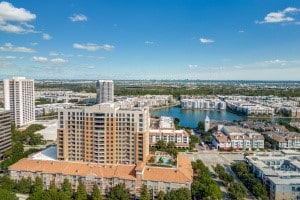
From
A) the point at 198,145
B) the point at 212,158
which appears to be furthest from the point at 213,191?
the point at 198,145

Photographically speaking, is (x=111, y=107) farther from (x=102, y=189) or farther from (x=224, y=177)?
(x=224, y=177)

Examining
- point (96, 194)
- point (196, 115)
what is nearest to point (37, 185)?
point (96, 194)

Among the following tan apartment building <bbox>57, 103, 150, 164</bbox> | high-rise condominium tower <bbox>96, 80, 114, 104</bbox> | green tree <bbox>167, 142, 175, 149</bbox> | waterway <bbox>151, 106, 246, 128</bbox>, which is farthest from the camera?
high-rise condominium tower <bbox>96, 80, 114, 104</bbox>

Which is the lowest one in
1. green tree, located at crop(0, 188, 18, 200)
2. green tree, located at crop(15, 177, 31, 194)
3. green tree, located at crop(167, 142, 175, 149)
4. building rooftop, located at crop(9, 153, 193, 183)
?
green tree, located at crop(15, 177, 31, 194)

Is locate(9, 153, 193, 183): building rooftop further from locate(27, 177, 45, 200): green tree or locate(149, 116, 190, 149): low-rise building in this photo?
locate(149, 116, 190, 149): low-rise building

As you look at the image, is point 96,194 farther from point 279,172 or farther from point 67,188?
point 279,172

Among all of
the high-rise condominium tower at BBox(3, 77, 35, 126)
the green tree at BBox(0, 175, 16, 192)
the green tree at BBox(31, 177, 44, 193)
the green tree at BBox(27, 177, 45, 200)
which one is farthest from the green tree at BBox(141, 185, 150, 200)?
the high-rise condominium tower at BBox(3, 77, 35, 126)
